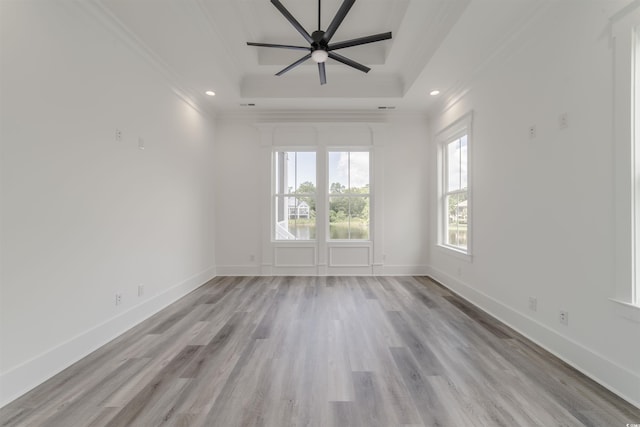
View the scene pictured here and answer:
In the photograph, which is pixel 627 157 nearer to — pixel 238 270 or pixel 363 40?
pixel 363 40

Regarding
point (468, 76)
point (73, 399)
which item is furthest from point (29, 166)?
point (468, 76)

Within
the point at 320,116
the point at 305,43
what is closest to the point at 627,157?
the point at 305,43

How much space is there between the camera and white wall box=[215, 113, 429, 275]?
4.93 metres

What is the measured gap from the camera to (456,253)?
3.89 metres

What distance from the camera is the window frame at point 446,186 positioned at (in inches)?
140

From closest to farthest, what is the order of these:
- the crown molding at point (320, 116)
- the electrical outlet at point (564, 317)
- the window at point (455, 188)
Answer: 1. the electrical outlet at point (564, 317)
2. the window at point (455, 188)
3. the crown molding at point (320, 116)

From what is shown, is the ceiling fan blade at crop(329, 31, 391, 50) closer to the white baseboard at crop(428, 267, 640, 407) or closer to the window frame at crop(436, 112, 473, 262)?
the window frame at crop(436, 112, 473, 262)

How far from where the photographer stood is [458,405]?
5.36 ft

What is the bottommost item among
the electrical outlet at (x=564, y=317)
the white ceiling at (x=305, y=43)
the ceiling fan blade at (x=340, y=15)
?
the electrical outlet at (x=564, y=317)

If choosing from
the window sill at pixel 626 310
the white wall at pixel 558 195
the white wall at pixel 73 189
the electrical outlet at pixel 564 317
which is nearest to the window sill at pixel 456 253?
the white wall at pixel 558 195

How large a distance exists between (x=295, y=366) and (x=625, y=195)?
8.26ft

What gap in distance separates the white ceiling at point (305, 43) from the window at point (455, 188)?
0.60 m

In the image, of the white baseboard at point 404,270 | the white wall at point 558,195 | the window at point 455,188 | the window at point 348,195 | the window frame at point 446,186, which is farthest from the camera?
the window at point 348,195

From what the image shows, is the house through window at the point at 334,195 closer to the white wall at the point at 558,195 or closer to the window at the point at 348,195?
the window at the point at 348,195
